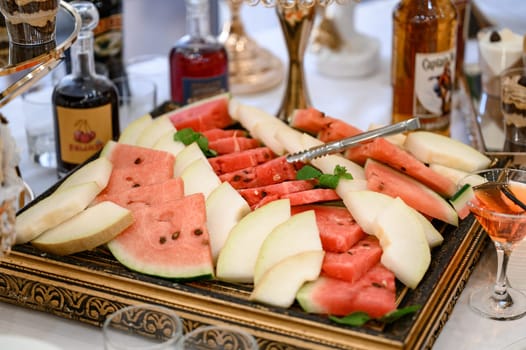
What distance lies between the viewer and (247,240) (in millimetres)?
1076

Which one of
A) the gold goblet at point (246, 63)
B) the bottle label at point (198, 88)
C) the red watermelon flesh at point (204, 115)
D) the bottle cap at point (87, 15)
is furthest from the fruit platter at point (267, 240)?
the gold goblet at point (246, 63)

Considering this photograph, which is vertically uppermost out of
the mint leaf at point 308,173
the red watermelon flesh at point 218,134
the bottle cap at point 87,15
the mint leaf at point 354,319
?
the bottle cap at point 87,15

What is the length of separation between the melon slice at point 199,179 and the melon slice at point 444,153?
33cm

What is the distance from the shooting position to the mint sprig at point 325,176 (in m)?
1.20

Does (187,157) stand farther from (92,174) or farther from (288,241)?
(288,241)

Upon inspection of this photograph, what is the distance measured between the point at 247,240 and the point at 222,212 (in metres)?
0.09

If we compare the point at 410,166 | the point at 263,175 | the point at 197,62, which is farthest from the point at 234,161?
the point at 197,62

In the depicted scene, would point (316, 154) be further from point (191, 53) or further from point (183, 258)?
point (191, 53)

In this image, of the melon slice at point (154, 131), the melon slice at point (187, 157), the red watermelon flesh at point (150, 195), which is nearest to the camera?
the red watermelon flesh at point (150, 195)

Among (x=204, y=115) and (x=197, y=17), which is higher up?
(x=197, y=17)

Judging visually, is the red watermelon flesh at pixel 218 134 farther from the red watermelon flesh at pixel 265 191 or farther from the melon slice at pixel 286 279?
the melon slice at pixel 286 279

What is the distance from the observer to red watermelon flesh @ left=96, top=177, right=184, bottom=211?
1183 millimetres

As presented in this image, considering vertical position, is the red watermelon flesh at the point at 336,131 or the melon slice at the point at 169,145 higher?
the red watermelon flesh at the point at 336,131

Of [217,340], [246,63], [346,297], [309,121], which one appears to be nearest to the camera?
[217,340]
